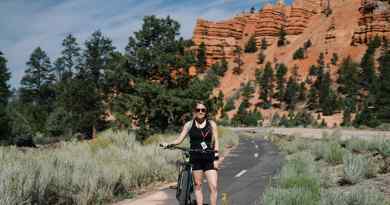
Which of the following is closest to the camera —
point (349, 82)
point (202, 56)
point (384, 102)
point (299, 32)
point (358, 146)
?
point (358, 146)

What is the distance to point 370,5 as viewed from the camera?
A: 3681 inches

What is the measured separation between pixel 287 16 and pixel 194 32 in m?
31.4

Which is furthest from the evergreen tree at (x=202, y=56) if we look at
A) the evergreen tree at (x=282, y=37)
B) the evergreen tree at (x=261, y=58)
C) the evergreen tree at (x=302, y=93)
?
the evergreen tree at (x=302, y=93)

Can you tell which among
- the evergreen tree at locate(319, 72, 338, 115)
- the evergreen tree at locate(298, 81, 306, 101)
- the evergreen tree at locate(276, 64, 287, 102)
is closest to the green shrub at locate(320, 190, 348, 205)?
the evergreen tree at locate(319, 72, 338, 115)

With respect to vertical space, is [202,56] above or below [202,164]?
above

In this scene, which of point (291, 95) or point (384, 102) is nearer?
point (384, 102)

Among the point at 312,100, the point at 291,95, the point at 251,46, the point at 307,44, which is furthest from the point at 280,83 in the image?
the point at 251,46

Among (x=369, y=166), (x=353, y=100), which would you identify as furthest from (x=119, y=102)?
(x=353, y=100)

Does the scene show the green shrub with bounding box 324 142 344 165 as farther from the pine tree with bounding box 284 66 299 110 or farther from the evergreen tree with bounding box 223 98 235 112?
the evergreen tree with bounding box 223 98 235 112

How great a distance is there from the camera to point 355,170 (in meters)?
10.2

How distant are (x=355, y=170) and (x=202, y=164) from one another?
209 inches

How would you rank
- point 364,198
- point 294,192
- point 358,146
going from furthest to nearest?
point 358,146 → point 294,192 → point 364,198

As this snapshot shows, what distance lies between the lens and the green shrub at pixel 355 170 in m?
Answer: 9.91

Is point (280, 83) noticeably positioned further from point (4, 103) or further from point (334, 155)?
point (334, 155)
